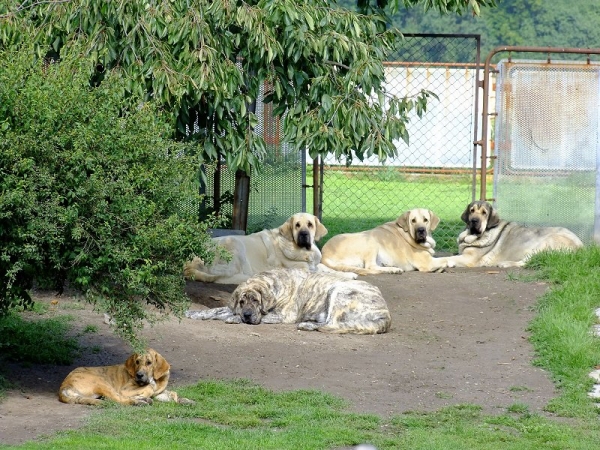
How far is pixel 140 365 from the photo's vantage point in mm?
7312

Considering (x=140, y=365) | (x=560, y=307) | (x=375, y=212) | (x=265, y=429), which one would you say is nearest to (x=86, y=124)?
(x=140, y=365)

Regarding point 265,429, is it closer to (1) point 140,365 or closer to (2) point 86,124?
(1) point 140,365

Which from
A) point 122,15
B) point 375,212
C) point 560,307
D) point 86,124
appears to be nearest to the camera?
point 86,124

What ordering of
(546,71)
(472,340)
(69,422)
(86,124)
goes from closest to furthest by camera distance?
(69,422) < (86,124) < (472,340) < (546,71)

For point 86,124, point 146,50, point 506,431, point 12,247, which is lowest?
point 506,431

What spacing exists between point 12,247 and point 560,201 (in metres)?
8.94

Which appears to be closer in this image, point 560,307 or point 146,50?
point 146,50

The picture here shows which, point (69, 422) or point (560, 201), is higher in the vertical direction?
point (560, 201)

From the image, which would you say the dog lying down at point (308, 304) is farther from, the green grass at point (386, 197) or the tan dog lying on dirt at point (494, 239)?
the green grass at point (386, 197)

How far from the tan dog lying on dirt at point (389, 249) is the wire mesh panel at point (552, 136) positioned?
145 cm

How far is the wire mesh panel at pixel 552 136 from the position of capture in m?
14.0

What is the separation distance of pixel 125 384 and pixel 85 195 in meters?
1.34

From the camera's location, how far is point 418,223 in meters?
13.6

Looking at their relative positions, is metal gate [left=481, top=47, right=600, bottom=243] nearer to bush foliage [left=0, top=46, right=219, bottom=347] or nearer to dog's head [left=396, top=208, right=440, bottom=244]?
dog's head [left=396, top=208, right=440, bottom=244]
